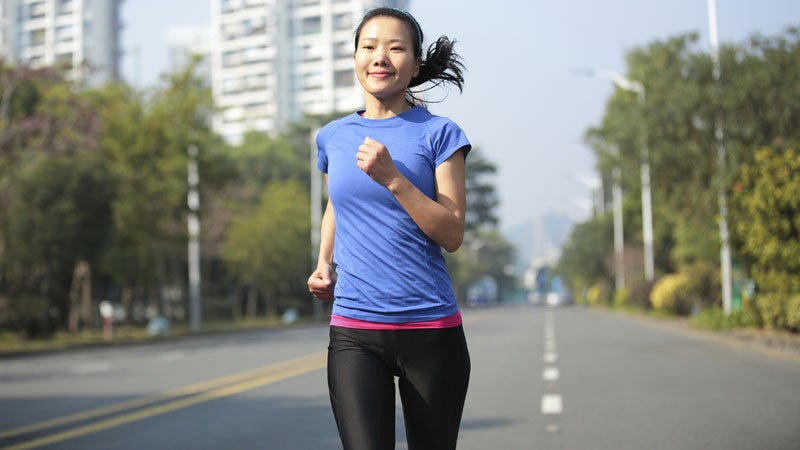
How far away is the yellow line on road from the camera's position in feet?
29.8

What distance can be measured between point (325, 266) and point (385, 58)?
724 mm

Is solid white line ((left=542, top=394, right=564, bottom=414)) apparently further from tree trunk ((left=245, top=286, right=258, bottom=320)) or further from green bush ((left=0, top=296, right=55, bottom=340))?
tree trunk ((left=245, top=286, right=258, bottom=320))

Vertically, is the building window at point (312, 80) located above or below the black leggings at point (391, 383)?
above

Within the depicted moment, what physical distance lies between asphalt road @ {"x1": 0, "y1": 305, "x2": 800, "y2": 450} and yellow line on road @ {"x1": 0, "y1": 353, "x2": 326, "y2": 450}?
0.07ft

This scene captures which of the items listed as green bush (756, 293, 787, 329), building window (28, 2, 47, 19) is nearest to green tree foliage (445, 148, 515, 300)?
green bush (756, 293, 787, 329)

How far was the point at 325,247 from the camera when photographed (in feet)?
12.9

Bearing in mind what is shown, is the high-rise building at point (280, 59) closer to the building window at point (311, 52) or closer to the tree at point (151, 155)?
the building window at point (311, 52)

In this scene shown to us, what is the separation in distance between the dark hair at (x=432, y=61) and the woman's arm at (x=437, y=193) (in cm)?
43

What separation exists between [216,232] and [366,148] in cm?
4605

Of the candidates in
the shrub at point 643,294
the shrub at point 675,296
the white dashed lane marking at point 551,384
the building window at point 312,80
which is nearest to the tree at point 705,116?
the white dashed lane marking at point 551,384

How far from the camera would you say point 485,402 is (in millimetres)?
10867

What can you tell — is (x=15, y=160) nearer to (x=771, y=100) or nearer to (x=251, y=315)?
(x=771, y=100)

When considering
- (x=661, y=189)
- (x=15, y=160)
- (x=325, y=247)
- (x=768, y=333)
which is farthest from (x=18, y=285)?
(x=325, y=247)

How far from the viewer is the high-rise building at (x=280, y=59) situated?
459 ft
